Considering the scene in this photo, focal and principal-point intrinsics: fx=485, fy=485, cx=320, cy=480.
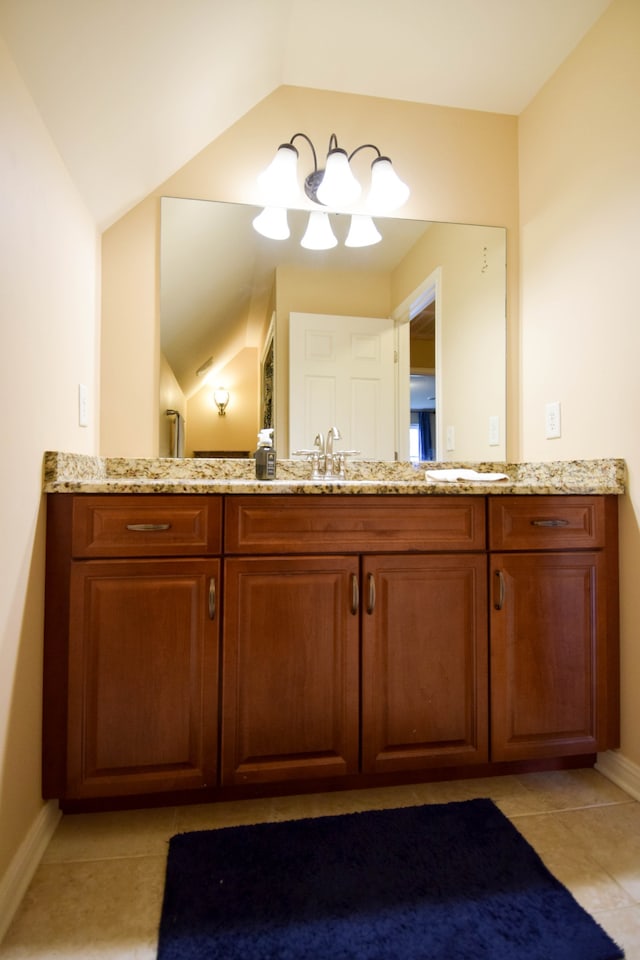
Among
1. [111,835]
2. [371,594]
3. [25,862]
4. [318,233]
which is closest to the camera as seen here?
[25,862]

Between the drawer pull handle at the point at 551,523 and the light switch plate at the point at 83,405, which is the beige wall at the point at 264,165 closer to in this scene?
the light switch plate at the point at 83,405

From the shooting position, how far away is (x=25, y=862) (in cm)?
107

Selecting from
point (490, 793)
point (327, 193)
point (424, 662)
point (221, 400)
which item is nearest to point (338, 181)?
point (327, 193)

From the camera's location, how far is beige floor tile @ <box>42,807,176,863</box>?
1155 millimetres

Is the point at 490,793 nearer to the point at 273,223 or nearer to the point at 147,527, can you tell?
the point at 147,527

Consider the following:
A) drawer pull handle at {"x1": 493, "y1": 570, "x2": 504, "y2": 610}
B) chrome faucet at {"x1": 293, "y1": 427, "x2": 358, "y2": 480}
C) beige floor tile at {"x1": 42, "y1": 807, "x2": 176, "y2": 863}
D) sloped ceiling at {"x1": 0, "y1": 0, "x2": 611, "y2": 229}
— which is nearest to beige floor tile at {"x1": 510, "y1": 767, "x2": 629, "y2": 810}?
drawer pull handle at {"x1": 493, "y1": 570, "x2": 504, "y2": 610}

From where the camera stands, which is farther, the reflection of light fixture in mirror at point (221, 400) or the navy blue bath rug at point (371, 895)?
the reflection of light fixture in mirror at point (221, 400)

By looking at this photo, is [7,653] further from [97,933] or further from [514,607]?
[514,607]

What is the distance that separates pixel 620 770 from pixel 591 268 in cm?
156

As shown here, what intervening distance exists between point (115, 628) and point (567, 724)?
1.30 meters

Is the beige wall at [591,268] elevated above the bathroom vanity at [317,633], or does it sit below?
above

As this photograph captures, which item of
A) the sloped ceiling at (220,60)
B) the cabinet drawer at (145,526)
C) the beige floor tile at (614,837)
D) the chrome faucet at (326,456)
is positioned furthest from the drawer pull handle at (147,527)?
the beige floor tile at (614,837)

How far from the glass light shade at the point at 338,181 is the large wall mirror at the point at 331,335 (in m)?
0.10

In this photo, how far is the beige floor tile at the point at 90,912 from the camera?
924mm
